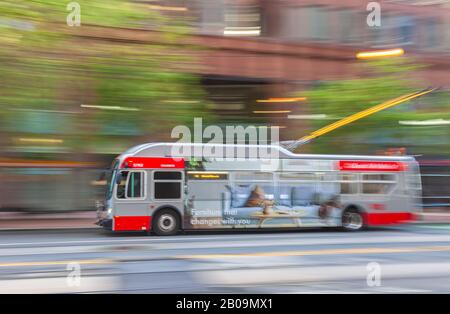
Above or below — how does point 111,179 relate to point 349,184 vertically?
above

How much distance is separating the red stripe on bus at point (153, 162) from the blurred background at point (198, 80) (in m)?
3.95

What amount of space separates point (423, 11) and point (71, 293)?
29.1 meters

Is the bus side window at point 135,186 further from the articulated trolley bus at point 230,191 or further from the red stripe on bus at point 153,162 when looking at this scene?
the red stripe on bus at point 153,162

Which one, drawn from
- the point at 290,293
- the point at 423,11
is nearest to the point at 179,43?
Result: the point at 290,293

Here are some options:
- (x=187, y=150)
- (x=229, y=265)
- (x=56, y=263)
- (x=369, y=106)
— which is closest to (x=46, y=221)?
(x=187, y=150)

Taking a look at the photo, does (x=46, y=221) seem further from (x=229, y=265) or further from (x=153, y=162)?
(x=229, y=265)

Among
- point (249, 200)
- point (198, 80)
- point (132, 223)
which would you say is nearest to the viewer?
point (132, 223)

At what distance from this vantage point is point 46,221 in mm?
20562

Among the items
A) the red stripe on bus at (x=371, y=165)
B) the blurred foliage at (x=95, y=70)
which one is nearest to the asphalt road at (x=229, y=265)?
the red stripe on bus at (x=371, y=165)

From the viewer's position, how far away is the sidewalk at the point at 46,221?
19547 millimetres

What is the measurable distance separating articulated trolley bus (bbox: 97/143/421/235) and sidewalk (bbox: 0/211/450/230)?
12.8 ft

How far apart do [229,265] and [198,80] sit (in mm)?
15364

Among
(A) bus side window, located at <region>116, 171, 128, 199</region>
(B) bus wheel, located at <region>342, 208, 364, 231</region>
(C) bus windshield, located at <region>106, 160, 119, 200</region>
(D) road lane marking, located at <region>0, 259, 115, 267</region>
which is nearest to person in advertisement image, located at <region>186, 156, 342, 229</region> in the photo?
(B) bus wheel, located at <region>342, 208, 364, 231</region>

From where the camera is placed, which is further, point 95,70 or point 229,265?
point 95,70
